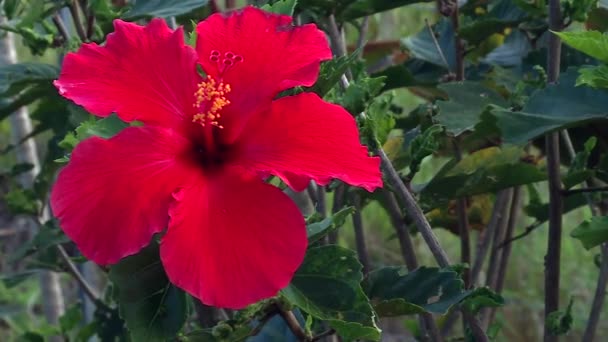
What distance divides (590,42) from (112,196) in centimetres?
46

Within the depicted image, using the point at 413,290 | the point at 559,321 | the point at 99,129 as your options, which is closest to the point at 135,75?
the point at 99,129

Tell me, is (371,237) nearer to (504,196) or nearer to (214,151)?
(504,196)

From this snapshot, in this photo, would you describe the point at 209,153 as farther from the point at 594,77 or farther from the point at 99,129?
the point at 594,77

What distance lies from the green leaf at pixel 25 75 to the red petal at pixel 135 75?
0.38 metres

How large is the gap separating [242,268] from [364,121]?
0.26m

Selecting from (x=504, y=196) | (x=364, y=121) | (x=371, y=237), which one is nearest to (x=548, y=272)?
(x=504, y=196)

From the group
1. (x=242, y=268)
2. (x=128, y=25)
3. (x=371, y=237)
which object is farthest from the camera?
(x=371, y=237)

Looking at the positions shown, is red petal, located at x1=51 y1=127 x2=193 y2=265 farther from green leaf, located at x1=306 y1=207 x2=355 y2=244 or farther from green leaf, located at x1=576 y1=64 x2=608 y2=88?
green leaf, located at x1=576 y1=64 x2=608 y2=88

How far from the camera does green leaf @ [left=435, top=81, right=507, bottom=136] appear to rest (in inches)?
45.4

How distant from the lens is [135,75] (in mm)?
840

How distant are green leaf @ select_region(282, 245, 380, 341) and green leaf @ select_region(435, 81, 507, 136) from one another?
29 cm

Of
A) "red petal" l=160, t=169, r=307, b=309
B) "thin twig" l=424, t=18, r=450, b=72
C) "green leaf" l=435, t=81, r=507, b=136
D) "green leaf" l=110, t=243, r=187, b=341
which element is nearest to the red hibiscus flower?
"red petal" l=160, t=169, r=307, b=309

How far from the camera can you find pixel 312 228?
868 mm

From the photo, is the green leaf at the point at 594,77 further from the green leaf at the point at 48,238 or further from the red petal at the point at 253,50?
the green leaf at the point at 48,238
